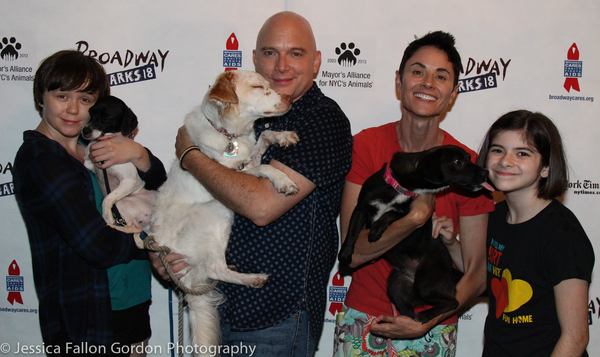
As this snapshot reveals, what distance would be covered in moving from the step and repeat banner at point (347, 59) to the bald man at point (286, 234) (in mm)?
1325

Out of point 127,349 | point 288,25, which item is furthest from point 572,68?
point 127,349

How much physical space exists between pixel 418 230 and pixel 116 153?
1.80m

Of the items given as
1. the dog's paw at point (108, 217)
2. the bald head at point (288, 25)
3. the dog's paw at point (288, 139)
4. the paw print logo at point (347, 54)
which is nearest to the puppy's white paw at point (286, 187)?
the dog's paw at point (288, 139)

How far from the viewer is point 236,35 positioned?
3.09 m

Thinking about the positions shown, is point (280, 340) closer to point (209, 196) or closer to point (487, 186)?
point (209, 196)

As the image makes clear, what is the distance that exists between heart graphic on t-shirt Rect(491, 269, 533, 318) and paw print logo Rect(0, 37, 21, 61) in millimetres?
3854

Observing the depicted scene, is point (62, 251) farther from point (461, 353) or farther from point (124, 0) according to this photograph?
point (461, 353)

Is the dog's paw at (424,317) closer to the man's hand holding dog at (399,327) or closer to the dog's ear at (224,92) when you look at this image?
the man's hand holding dog at (399,327)

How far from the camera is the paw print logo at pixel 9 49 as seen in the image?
3.18 m

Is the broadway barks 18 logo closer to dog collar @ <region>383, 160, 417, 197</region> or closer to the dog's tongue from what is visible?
the dog's tongue

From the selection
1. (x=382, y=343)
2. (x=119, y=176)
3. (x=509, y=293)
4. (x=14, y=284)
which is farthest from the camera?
(x=14, y=284)

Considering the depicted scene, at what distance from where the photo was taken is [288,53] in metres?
2.07

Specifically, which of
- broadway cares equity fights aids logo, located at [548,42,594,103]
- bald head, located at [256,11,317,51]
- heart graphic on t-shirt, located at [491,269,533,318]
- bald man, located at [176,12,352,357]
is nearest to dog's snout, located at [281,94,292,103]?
bald man, located at [176,12,352,357]

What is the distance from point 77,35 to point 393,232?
2897mm
